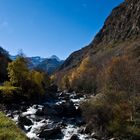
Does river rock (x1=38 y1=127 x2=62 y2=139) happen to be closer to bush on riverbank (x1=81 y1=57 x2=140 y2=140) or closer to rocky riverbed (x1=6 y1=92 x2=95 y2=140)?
rocky riverbed (x1=6 y1=92 x2=95 y2=140)

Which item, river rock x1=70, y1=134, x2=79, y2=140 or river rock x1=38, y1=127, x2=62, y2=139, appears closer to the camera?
river rock x1=70, y1=134, x2=79, y2=140

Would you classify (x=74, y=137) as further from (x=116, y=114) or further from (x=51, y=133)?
(x=116, y=114)

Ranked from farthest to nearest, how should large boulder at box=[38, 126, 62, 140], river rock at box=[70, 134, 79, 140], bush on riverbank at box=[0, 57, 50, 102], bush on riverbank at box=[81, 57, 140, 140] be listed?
bush on riverbank at box=[0, 57, 50, 102]
large boulder at box=[38, 126, 62, 140]
river rock at box=[70, 134, 79, 140]
bush on riverbank at box=[81, 57, 140, 140]

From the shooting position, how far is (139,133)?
124 ft

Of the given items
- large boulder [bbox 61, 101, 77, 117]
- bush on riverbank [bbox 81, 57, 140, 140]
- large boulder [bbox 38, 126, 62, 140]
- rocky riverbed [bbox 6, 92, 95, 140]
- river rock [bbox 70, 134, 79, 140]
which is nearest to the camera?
bush on riverbank [bbox 81, 57, 140, 140]

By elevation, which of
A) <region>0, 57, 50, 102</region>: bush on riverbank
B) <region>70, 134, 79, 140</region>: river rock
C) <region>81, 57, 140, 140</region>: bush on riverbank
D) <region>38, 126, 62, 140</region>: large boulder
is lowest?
<region>70, 134, 79, 140</region>: river rock

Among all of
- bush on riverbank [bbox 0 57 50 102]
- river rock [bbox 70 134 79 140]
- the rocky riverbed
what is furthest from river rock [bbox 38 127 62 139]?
bush on riverbank [bbox 0 57 50 102]

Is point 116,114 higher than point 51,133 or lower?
higher

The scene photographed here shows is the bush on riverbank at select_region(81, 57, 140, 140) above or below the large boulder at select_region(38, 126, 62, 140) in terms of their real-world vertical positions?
above

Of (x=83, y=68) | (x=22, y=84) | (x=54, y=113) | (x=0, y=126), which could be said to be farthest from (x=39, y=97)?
(x=0, y=126)

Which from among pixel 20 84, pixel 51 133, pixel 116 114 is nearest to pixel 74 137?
pixel 51 133

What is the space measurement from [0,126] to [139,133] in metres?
25.0

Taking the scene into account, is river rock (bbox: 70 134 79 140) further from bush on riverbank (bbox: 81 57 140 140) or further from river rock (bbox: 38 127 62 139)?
bush on riverbank (bbox: 81 57 140 140)

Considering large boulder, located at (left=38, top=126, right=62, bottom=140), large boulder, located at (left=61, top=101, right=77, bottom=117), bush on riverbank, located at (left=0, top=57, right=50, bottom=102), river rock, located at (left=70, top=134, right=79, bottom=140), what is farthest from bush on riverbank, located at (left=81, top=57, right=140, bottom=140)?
bush on riverbank, located at (left=0, top=57, right=50, bottom=102)
